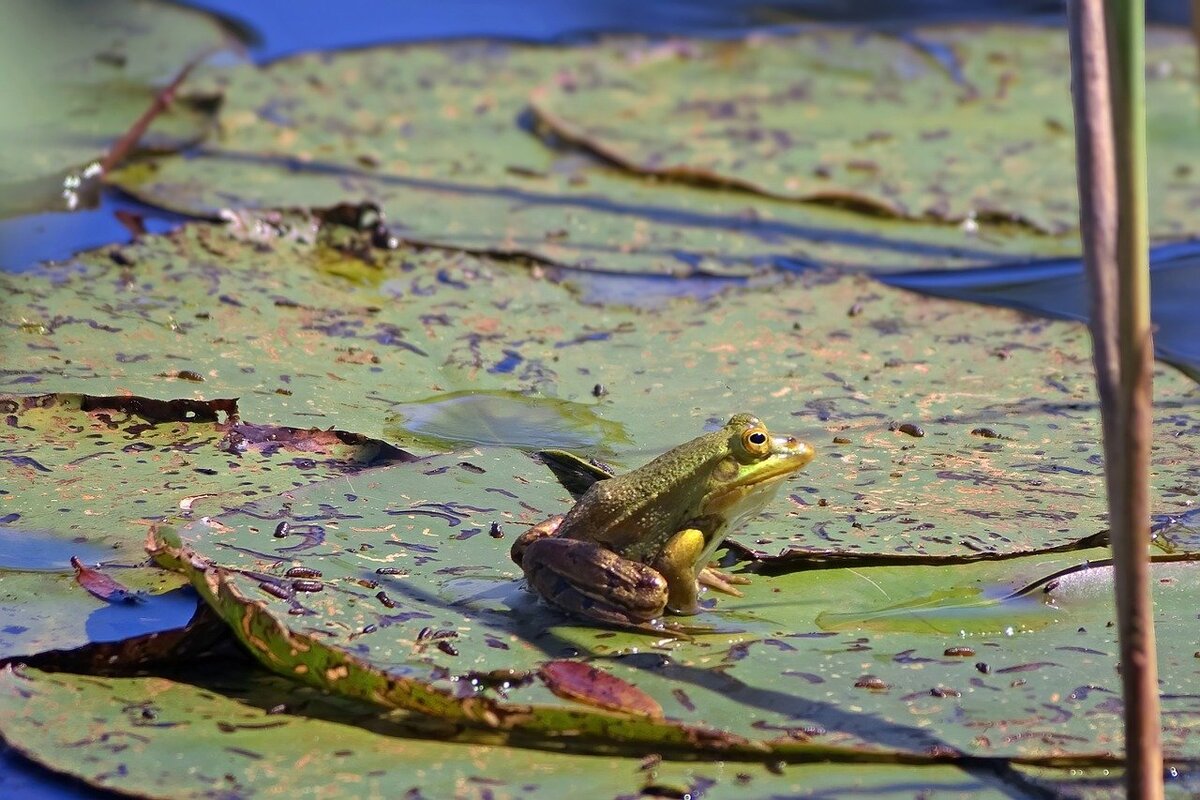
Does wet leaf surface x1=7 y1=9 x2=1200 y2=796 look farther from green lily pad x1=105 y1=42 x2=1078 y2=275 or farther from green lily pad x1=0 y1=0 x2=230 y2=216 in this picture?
green lily pad x1=0 y1=0 x2=230 y2=216

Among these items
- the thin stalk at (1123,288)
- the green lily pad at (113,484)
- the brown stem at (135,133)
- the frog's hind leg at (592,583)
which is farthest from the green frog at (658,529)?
the brown stem at (135,133)

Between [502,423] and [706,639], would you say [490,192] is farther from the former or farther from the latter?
[706,639]

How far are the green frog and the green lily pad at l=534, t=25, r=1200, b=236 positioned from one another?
3.12m

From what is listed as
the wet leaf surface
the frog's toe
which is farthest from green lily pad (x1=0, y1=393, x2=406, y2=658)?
the frog's toe

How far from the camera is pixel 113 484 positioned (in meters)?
3.53

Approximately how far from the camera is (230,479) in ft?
11.7

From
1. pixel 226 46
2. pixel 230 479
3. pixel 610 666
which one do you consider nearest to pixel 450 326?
pixel 230 479

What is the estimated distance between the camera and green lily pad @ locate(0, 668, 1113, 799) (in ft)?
8.13

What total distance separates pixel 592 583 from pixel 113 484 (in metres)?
1.32

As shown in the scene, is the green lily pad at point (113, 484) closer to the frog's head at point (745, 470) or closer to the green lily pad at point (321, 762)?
the green lily pad at point (321, 762)

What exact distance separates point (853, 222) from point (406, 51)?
10.6 feet

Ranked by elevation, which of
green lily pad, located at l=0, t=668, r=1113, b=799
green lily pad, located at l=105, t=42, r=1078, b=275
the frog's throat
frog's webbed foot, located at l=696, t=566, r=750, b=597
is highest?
green lily pad, located at l=105, t=42, r=1078, b=275

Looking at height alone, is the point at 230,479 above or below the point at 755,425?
below

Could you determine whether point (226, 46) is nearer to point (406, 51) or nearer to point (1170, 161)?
point (406, 51)
